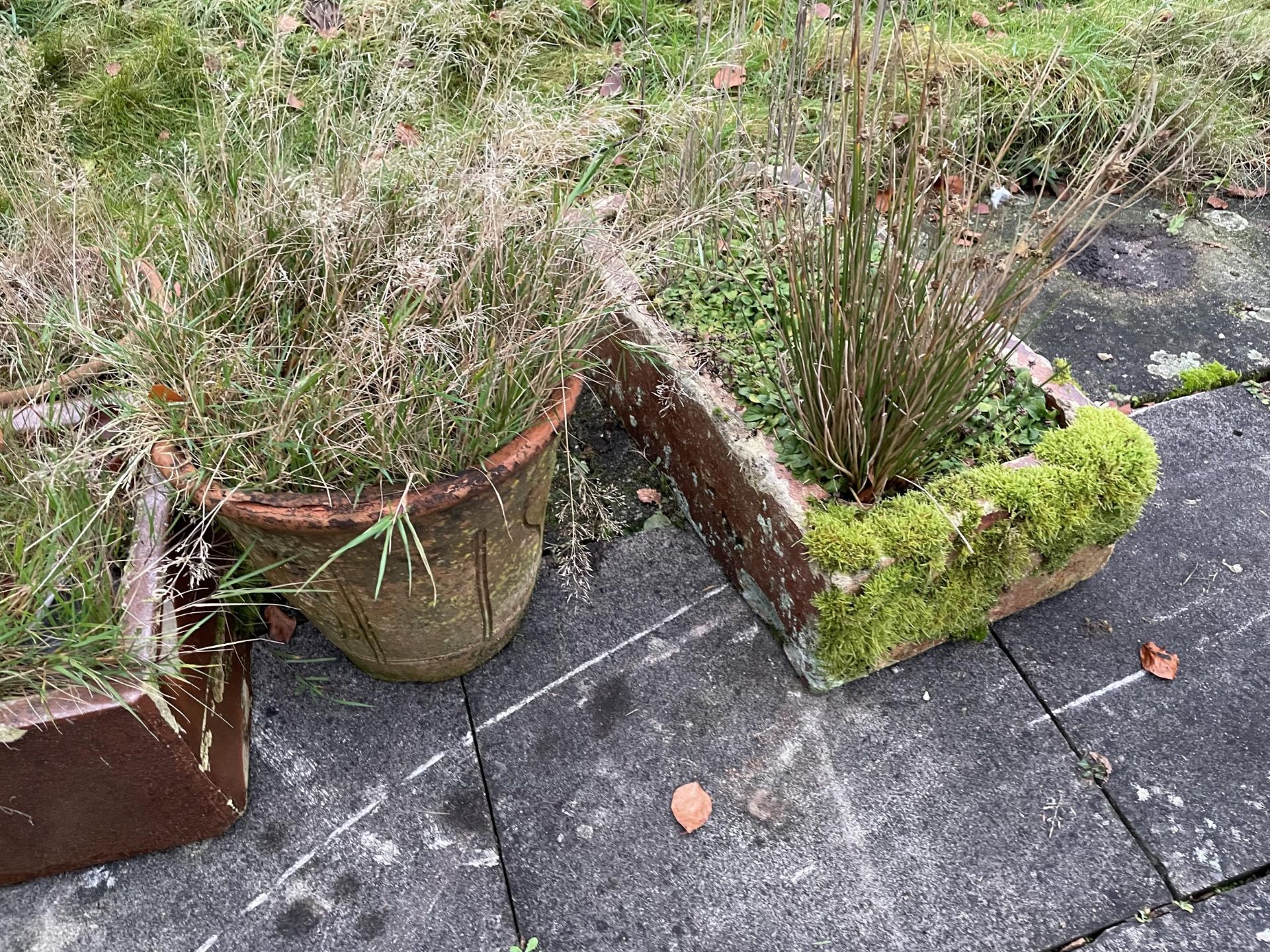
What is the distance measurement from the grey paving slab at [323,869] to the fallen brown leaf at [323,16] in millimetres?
2798

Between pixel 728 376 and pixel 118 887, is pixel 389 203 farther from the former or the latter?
pixel 118 887

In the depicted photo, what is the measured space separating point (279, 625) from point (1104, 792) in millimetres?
2006

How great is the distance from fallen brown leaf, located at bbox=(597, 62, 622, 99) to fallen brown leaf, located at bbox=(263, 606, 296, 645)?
7.07ft

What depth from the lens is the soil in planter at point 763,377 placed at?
2.08m

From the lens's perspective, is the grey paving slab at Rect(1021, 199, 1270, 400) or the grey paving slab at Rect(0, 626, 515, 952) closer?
the grey paving slab at Rect(0, 626, 515, 952)

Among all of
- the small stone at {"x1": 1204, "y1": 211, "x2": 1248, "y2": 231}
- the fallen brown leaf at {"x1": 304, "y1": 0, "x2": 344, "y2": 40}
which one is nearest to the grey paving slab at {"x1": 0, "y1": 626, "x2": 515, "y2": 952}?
the fallen brown leaf at {"x1": 304, "y1": 0, "x2": 344, "y2": 40}

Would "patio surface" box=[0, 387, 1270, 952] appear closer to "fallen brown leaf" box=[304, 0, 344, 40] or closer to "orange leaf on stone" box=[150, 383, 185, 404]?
"orange leaf on stone" box=[150, 383, 185, 404]

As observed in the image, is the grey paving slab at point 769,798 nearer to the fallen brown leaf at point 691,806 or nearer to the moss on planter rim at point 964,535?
the fallen brown leaf at point 691,806

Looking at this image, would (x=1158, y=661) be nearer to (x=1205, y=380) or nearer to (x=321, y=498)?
(x=1205, y=380)

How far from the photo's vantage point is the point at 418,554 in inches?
69.1

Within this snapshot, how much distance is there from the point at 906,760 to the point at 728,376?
3.34 feet

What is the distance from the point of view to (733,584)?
2371 mm

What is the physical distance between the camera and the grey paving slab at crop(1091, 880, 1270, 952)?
1.74m

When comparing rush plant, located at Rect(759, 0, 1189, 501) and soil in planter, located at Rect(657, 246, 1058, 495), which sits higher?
rush plant, located at Rect(759, 0, 1189, 501)
